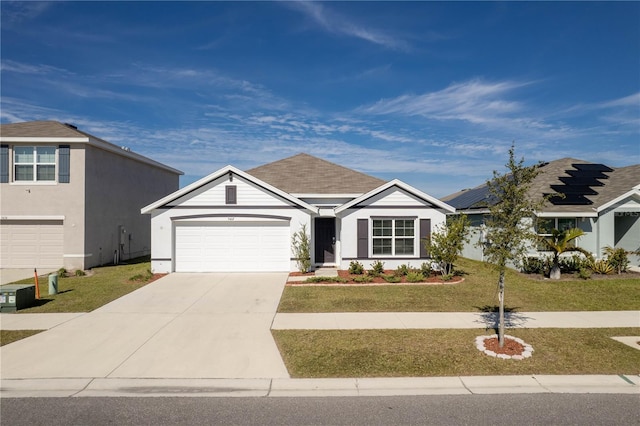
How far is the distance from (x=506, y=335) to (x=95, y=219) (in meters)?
18.7

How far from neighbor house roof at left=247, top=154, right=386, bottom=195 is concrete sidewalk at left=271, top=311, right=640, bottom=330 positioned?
10.5 meters

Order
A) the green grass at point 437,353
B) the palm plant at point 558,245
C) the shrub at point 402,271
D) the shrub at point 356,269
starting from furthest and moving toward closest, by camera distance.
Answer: the shrub at point 356,269
the shrub at point 402,271
the palm plant at point 558,245
the green grass at point 437,353

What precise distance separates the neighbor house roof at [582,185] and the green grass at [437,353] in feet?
31.7

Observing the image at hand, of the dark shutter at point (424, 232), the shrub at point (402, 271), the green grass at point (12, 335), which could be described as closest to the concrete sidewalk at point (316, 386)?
the green grass at point (12, 335)

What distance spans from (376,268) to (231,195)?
725cm

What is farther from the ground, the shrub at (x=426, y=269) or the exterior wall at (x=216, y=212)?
the exterior wall at (x=216, y=212)

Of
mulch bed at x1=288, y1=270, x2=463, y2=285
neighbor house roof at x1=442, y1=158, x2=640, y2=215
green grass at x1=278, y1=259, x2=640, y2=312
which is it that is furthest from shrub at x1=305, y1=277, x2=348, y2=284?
neighbor house roof at x1=442, y1=158, x2=640, y2=215

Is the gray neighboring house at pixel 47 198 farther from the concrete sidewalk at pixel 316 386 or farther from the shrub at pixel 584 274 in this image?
the shrub at pixel 584 274

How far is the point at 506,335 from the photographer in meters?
8.96

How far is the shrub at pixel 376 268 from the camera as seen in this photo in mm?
16552

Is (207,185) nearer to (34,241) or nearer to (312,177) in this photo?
(312,177)

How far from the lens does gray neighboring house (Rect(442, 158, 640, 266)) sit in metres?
17.9

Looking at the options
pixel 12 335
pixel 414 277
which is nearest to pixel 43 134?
pixel 12 335

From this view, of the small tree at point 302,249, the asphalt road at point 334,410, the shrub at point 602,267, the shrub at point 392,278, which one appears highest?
the small tree at point 302,249
